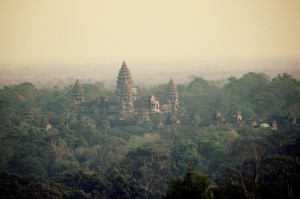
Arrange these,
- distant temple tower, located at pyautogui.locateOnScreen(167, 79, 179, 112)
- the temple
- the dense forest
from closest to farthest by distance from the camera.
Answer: the dense forest → the temple → distant temple tower, located at pyautogui.locateOnScreen(167, 79, 179, 112)

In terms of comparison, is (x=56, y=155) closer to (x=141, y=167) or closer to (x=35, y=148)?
(x=35, y=148)

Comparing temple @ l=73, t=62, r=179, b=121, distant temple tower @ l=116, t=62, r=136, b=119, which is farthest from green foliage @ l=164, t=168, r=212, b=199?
distant temple tower @ l=116, t=62, r=136, b=119

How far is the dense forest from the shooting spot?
3884cm

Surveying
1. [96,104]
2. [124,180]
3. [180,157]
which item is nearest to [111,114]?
[96,104]

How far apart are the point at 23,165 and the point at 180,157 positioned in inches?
485

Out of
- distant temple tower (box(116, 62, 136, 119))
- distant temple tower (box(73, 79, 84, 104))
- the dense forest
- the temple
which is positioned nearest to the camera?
the dense forest

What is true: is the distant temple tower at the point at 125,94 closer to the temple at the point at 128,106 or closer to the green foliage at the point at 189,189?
the temple at the point at 128,106

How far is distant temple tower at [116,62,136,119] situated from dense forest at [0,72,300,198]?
5.54 feet

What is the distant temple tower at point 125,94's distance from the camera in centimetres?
7454

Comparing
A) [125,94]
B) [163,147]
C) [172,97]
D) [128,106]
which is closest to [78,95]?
[125,94]

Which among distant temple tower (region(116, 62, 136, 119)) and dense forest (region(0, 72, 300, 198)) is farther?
distant temple tower (region(116, 62, 136, 119))

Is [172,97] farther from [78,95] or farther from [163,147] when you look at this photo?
[163,147]

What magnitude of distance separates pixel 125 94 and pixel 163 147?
2156 cm

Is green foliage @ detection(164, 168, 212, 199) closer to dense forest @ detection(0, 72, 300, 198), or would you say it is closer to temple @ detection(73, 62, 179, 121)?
dense forest @ detection(0, 72, 300, 198)
